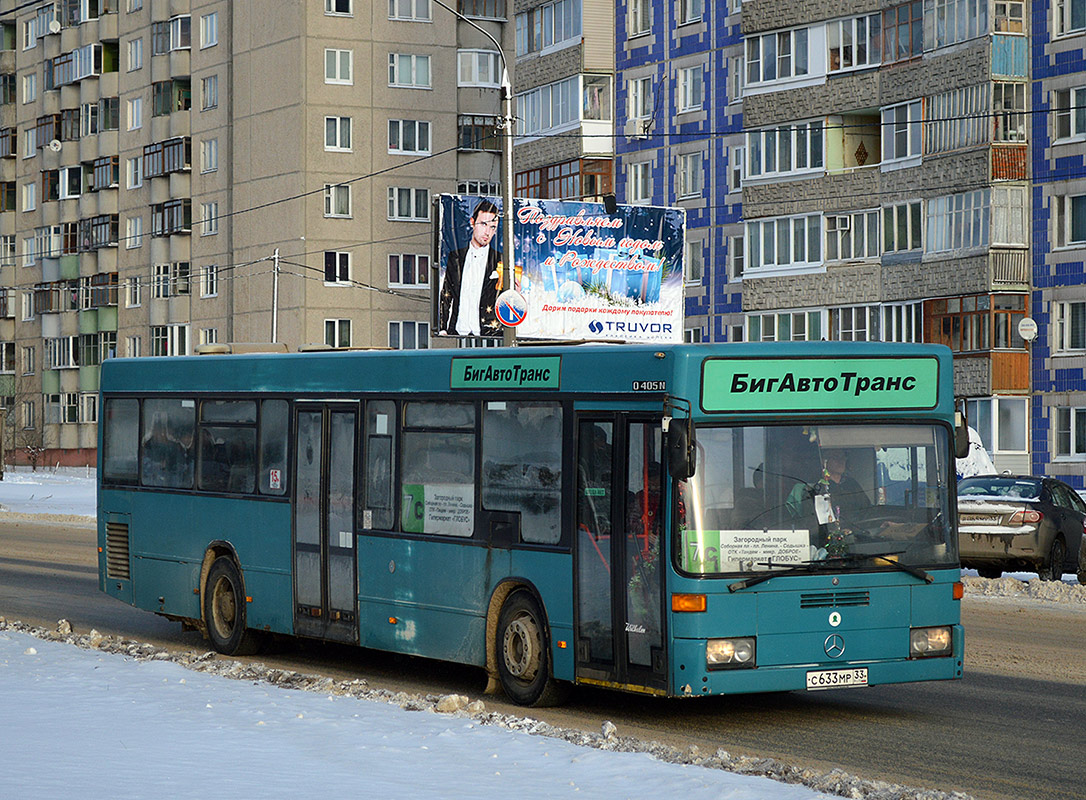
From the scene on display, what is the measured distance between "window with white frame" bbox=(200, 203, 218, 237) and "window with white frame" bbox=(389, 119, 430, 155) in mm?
9025

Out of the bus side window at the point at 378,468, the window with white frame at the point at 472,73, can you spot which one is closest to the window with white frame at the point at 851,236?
the window with white frame at the point at 472,73

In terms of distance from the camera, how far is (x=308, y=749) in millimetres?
9430

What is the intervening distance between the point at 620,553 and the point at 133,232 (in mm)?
80152

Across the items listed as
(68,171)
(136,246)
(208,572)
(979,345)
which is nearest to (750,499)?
(208,572)

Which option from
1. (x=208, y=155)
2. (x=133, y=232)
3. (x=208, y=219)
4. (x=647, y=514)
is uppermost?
(x=208, y=155)

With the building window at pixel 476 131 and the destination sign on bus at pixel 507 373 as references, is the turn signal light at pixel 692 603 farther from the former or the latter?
the building window at pixel 476 131

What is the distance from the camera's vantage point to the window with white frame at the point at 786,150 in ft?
181

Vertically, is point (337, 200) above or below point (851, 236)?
above

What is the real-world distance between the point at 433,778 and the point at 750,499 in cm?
359

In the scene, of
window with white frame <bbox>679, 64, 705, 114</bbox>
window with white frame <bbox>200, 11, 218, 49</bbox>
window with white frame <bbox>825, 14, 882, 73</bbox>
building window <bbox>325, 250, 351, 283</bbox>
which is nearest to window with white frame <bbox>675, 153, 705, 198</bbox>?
window with white frame <bbox>679, 64, 705, 114</bbox>

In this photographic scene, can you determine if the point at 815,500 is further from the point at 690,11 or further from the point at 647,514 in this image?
the point at 690,11

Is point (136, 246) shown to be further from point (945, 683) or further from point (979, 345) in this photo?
point (945, 683)

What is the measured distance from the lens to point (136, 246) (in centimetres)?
8838

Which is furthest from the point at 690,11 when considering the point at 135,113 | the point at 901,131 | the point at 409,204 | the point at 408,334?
the point at 135,113
